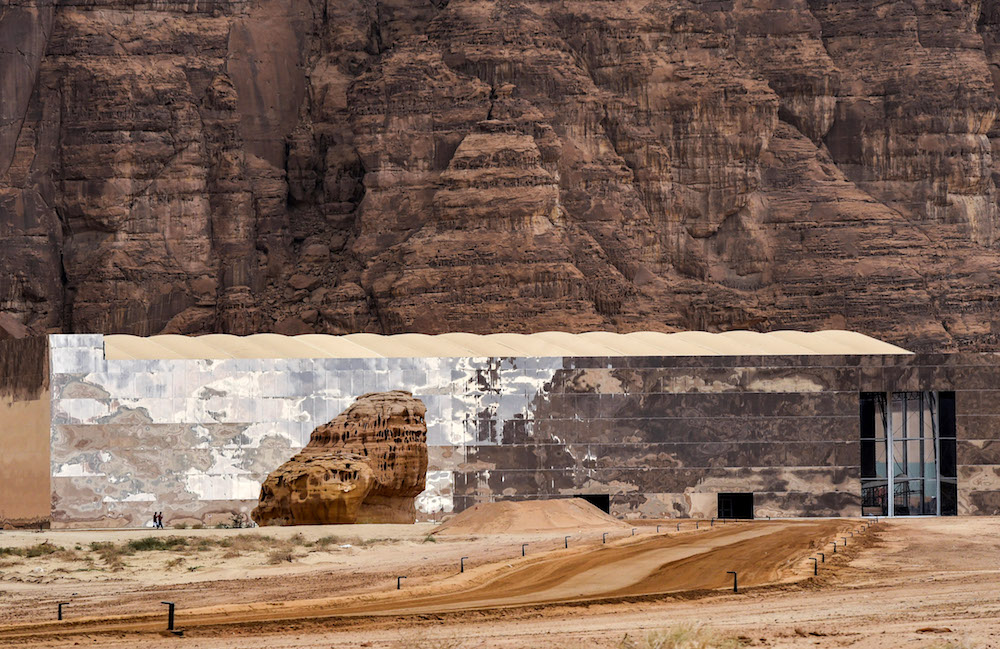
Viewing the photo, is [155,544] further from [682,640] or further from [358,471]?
[682,640]

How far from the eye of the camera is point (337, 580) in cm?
3600

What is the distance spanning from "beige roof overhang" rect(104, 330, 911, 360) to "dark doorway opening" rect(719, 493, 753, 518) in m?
4.72

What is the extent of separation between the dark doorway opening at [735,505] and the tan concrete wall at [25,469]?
21285 millimetres

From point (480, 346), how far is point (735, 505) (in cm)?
1277

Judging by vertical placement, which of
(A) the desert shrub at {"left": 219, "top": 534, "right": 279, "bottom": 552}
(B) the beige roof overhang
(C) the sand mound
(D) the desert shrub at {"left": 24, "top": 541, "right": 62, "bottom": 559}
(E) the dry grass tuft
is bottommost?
(E) the dry grass tuft

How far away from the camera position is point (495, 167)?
108 metres

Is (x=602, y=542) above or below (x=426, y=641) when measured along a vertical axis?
above

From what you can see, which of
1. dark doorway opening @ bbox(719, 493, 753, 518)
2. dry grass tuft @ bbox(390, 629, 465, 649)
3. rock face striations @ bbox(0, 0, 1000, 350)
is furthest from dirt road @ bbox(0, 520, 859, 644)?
rock face striations @ bbox(0, 0, 1000, 350)

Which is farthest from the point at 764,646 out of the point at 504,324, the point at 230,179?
the point at 230,179

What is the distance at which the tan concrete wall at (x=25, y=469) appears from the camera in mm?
55000

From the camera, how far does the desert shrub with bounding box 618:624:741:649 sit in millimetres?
26656

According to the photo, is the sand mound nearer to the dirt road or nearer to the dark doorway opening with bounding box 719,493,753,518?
the dirt road

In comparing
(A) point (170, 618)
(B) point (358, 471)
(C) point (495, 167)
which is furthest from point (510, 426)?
(C) point (495, 167)

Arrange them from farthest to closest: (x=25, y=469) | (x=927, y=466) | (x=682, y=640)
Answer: (x=927, y=466) < (x=25, y=469) < (x=682, y=640)
